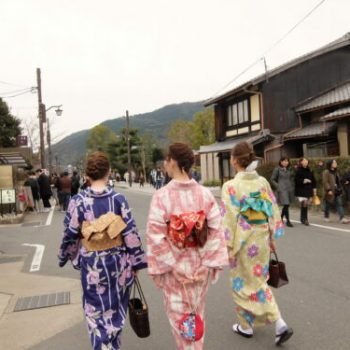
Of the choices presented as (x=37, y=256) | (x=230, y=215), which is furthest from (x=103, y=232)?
(x=37, y=256)

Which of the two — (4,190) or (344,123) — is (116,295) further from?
(344,123)

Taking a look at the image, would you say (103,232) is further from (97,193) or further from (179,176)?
(179,176)

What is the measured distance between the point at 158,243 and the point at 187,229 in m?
0.22

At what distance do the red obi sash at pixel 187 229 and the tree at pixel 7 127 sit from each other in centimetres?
3131

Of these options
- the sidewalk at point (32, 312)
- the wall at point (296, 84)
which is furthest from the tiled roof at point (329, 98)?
the sidewalk at point (32, 312)

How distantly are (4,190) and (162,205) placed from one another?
13689mm

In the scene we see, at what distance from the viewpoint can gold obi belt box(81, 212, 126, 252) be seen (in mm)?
3354

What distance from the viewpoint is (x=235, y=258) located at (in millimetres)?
4137

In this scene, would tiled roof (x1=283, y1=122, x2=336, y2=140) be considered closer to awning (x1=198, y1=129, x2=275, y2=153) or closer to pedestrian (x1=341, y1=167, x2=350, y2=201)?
awning (x1=198, y1=129, x2=275, y2=153)

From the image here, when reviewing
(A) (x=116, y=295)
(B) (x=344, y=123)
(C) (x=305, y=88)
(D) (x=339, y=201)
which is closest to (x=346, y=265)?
(A) (x=116, y=295)

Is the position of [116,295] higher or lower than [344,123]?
lower

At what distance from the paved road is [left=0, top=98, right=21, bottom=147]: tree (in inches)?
1026

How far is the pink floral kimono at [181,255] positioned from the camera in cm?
317

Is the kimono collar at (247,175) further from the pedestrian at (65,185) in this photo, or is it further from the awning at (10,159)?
the awning at (10,159)
